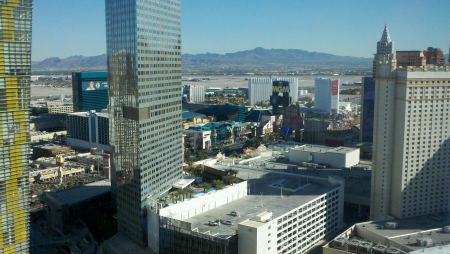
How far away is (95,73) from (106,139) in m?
7.71

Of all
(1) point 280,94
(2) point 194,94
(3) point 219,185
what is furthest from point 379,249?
(2) point 194,94

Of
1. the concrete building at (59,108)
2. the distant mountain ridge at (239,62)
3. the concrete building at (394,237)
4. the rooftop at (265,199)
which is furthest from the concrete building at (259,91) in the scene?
the distant mountain ridge at (239,62)

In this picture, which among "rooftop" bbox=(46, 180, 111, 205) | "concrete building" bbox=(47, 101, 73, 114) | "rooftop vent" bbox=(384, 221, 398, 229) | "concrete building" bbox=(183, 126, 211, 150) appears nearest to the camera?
"rooftop vent" bbox=(384, 221, 398, 229)

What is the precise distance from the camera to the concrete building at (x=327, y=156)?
17.9 metres

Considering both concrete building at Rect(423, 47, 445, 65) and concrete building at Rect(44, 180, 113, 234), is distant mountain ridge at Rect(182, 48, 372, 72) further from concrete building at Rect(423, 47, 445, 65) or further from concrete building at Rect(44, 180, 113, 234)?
concrete building at Rect(44, 180, 113, 234)

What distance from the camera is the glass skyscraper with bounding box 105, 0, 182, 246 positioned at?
Result: 1194 cm

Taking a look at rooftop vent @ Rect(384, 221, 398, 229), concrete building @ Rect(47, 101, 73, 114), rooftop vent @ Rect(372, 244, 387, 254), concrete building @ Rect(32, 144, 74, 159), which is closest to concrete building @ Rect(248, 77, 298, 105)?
concrete building @ Rect(47, 101, 73, 114)

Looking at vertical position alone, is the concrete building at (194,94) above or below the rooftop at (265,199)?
above

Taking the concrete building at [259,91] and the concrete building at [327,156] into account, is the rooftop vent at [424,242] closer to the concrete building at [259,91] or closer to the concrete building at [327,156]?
the concrete building at [327,156]

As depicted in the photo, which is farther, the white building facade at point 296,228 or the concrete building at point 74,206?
the concrete building at point 74,206

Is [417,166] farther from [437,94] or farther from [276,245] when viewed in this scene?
[276,245]

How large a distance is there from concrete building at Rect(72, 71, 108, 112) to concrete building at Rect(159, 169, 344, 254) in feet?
60.9

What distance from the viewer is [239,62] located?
394 feet

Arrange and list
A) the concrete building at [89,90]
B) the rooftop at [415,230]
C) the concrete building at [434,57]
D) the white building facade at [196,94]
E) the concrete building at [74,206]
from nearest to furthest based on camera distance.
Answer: the rooftop at [415,230]
the concrete building at [74,206]
the concrete building at [434,57]
the concrete building at [89,90]
the white building facade at [196,94]
